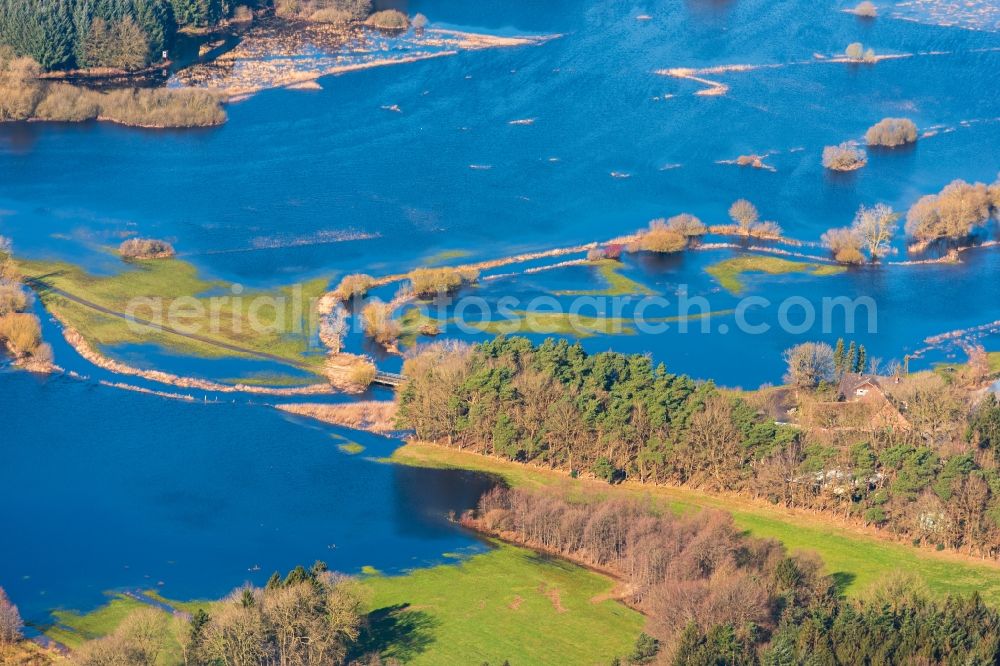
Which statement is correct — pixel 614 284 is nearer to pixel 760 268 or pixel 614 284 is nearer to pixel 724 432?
pixel 760 268

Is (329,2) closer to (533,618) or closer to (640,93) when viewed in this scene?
(640,93)

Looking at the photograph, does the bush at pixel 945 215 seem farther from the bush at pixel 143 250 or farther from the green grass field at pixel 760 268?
the bush at pixel 143 250

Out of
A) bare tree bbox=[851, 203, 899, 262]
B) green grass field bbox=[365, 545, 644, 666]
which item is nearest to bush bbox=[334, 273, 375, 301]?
green grass field bbox=[365, 545, 644, 666]

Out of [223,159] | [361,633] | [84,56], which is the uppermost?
[84,56]

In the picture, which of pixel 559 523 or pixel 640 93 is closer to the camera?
pixel 559 523

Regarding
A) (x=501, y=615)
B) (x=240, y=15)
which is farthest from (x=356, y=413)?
(x=240, y=15)

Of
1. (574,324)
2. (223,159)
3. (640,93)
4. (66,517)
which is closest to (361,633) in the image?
(66,517)
